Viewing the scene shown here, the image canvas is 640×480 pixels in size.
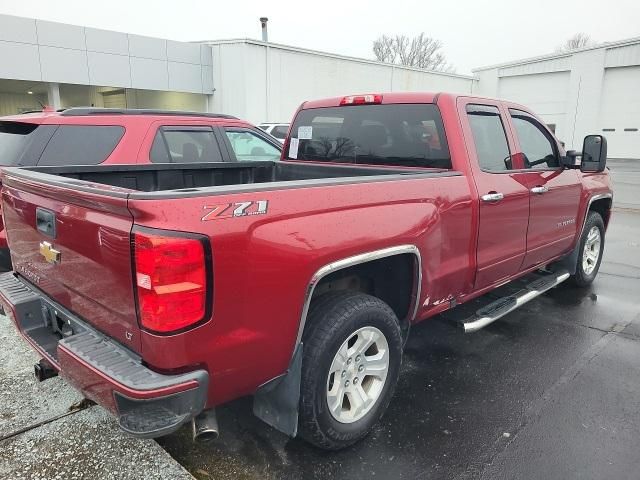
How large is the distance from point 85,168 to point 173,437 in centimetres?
188

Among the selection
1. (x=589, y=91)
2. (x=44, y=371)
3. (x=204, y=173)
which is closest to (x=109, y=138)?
(x=204, y=173)

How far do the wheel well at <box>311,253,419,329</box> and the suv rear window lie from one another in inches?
33.6

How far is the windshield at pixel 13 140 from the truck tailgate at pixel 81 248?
1941 mm

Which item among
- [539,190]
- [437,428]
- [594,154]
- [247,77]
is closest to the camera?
[437,428]

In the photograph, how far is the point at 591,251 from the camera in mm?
5582

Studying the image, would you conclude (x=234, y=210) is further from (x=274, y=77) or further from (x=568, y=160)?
(x=274, y=77)

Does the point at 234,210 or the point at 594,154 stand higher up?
the point at 594,154

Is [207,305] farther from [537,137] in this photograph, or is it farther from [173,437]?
[537,137]

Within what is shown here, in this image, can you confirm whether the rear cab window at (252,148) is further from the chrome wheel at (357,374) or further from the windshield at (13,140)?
the chrome wheel at (357,374)

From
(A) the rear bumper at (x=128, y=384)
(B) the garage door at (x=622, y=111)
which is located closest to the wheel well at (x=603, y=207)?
(A) the rear bumper at (x=128, y=384)

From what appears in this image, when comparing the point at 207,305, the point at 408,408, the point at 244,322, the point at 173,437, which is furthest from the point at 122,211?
the point at 408,408

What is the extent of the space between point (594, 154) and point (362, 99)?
227cm

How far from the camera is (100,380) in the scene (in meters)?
1.99

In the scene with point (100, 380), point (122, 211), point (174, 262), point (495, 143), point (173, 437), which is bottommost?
point (173, 437)
